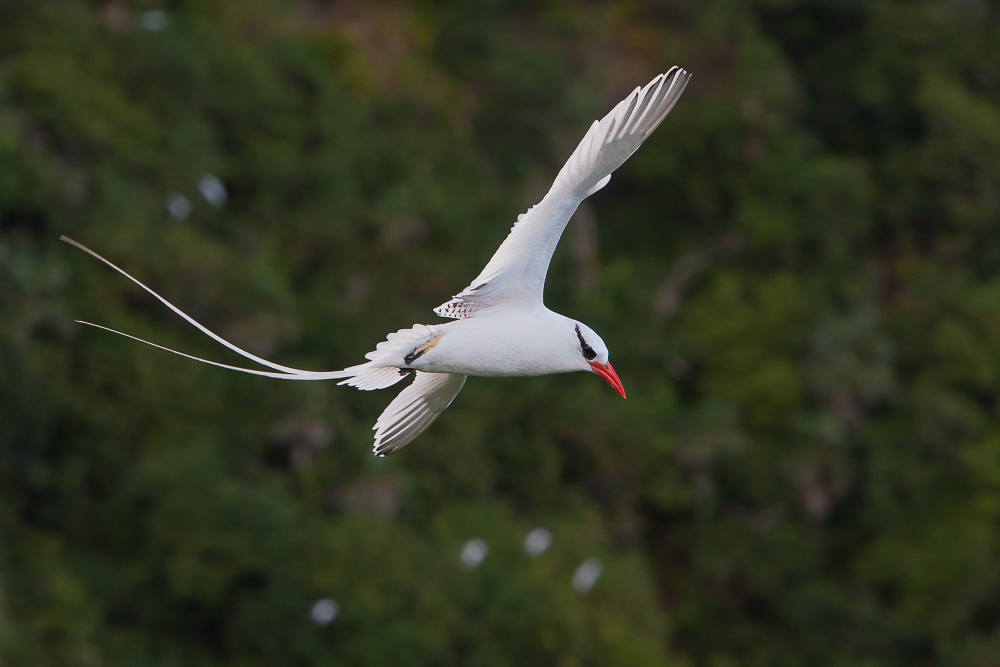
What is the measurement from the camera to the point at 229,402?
27125 mm

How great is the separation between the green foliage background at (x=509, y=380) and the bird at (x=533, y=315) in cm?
1452

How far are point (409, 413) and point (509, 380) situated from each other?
1988 centimetres

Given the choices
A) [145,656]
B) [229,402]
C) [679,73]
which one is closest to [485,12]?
[229,402]

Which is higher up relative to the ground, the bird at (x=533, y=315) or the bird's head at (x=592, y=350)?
the bird at (x=533, y=315)

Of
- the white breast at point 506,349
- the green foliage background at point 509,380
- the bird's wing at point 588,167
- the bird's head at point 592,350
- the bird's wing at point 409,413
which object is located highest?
the green foliage background at point 509,380

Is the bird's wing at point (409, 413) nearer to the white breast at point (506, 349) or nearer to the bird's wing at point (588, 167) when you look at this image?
the white breast at point (506, 349)

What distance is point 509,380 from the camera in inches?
1221

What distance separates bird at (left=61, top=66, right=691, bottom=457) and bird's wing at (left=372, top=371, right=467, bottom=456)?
1.09 metres

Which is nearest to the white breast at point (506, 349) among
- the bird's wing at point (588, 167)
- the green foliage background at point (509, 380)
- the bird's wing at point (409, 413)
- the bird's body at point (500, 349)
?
the bird's body at point (500, 349)

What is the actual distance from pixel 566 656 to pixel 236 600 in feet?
19.0

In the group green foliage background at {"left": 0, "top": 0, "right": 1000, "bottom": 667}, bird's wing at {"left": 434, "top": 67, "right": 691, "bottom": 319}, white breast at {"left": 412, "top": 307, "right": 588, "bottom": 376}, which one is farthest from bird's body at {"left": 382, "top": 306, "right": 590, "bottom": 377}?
green foliage background at {"left": 0, "top": 0, "right": 1000, "bottom": 667}

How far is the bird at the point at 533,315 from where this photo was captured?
31.0ft

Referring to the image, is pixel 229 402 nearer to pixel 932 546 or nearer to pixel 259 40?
pixel 259 40

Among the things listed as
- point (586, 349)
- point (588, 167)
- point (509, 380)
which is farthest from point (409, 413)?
point (509, 380)
